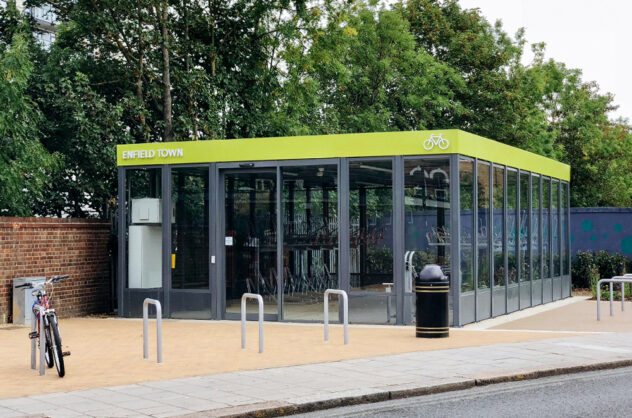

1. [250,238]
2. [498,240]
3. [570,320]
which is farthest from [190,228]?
[570,320]

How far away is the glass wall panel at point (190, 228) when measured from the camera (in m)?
17.1

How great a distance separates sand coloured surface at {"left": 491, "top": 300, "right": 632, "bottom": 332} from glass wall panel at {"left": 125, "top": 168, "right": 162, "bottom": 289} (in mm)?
6794

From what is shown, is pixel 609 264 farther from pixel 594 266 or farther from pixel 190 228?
pixel 190 228

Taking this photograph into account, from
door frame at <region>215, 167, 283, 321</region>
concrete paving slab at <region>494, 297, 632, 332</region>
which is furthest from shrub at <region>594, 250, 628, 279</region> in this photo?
door frame at <region>215, 167, 283, 321</region>

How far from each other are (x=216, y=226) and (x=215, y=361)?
6049mm

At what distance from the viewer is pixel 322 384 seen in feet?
30.2

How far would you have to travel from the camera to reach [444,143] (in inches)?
599

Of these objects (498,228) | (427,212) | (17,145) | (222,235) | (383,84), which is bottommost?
(222,235)

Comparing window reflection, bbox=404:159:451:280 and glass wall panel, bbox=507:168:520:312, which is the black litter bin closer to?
window reflection, bbox=404:159:451:280

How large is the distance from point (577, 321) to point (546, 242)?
499 cm

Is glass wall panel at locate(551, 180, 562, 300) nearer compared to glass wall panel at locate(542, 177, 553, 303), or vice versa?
glass wall panel at locate(542, 177, 553, 303)

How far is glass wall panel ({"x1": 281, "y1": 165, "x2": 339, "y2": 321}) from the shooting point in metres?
16.0

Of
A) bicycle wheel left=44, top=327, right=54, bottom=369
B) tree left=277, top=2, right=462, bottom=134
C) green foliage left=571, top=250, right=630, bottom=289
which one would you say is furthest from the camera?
tree left=277, top=2, right=462, bottom=134

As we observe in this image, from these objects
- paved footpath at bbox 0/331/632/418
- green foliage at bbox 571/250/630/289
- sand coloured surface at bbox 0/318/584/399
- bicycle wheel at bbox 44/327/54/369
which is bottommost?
Answer: sand coloured surface at bbox 0/318/584/399
